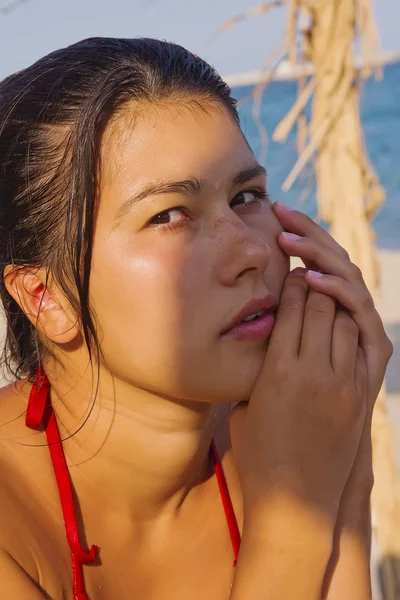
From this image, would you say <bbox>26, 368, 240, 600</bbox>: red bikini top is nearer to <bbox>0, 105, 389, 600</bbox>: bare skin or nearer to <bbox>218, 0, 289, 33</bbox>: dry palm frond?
<bbox>0, 105, 389, 600</bbox>: bare skin

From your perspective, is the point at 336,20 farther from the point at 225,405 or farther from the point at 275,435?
the point at 275,435

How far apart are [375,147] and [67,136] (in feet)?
70.7

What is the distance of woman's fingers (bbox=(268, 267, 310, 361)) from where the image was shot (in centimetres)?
194

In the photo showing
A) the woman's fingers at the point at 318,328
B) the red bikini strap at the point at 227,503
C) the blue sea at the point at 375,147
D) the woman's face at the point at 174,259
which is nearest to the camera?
the woman's face at the point at 174,259

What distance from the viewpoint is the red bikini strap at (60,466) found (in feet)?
6.55

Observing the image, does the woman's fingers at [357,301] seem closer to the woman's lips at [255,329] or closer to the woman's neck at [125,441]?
the woman's lips at [255,329]

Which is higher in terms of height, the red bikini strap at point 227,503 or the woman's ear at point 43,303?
the woman's ear at point 43,303

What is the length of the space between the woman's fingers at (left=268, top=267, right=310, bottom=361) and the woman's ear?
46 cm

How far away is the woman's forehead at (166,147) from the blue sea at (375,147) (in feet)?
24.1

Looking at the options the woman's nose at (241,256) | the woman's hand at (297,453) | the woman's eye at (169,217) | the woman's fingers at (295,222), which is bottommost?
the woman's hand at (297,453)

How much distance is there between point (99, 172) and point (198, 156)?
220 millimetres

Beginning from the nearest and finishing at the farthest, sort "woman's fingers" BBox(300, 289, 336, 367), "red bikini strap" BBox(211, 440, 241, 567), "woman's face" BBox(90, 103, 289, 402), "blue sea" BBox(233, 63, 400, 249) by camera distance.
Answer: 1. "woman's face" BBox(90, 103, 289, 402)
2. "woman's fingers" BBox(300, 289, 336, 367)
3. "red bikini strap" BBox(211, 440, 241, 567)
4. "blue sea" BBox(233, 63, 400, 249)

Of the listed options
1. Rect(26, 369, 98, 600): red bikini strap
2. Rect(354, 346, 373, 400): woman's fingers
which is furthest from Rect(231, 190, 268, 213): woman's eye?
Rect(26, 369, 98, 600): red bikini strap

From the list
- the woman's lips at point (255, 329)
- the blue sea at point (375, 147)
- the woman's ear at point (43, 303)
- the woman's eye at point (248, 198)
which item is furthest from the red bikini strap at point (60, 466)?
the blue sea at point (375, 147)
